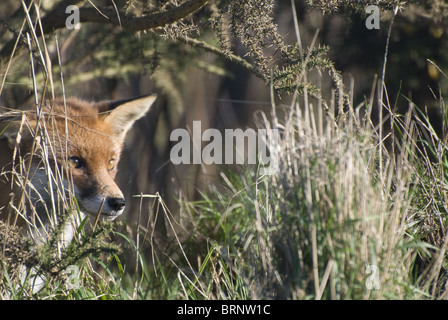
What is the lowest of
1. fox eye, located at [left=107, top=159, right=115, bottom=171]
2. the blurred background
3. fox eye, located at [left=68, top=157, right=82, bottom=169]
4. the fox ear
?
fox eye, located at [left=107, top=159, right=115, bottom=171]

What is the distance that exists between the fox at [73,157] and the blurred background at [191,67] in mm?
491

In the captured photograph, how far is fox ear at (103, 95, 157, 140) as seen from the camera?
13.0 feet

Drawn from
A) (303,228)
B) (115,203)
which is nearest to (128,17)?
(115,203)

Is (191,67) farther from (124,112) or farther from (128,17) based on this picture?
(128,17)

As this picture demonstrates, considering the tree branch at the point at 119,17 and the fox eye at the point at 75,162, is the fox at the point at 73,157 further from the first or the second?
the tree branch at the point at 119,17

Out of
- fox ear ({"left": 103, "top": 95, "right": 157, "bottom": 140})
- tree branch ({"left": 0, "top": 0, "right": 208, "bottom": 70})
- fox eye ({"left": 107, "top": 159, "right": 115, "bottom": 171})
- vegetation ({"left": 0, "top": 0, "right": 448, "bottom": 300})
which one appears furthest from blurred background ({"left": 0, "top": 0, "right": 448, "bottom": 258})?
vegetation ({"left": 0, "top": 0, "right": 448, "bottom": 300})

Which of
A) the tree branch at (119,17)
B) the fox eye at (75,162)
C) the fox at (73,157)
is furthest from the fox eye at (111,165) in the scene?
the tree branch at (119,17)

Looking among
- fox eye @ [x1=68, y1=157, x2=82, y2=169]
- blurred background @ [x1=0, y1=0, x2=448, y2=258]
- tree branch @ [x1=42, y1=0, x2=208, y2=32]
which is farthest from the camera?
blurred background @ [x1=0, y1=0, x2=448, y2=258]

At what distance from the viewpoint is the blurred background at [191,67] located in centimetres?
463

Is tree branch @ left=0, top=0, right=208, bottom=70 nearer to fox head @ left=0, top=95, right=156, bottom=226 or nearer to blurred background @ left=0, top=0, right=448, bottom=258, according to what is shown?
blurred background @ left=0, top=0, right=448, bottom=258

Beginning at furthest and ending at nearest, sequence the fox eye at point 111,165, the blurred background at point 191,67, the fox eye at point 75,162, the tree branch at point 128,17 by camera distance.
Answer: the blurred background at point 191,67
the fox eye at point 111,165
the fox eye at point 75,162
the tree branch at point 128,17
